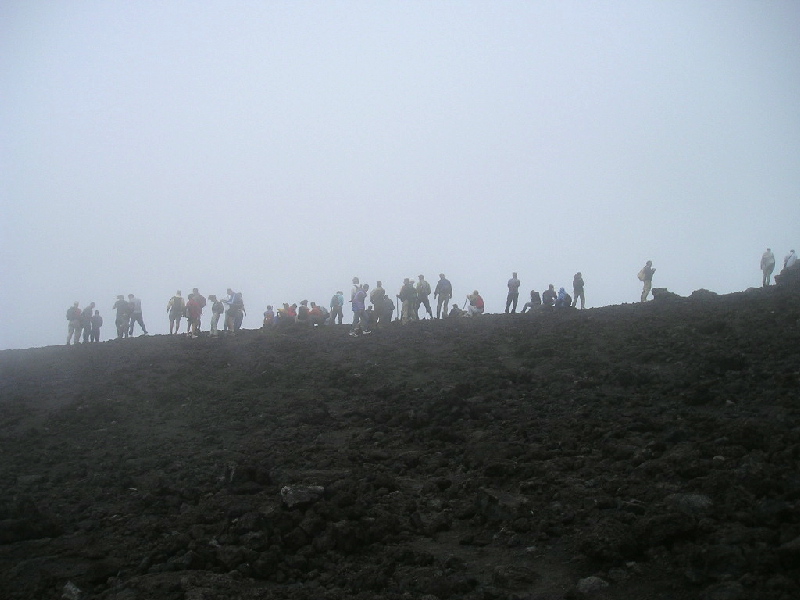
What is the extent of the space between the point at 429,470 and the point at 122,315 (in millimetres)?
22179

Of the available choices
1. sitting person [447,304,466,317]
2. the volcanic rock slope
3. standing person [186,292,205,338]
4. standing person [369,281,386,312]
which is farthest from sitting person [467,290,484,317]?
standing person [186,292,205,338]

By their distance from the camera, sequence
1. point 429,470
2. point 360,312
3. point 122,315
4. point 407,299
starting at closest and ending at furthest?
point 429,470 < point 360,312 < point 407,299 < point 122,315

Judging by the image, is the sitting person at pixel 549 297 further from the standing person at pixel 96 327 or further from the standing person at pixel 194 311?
the standing person at pixel 96 327

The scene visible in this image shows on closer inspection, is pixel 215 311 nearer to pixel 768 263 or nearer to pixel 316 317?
pixel 316 317

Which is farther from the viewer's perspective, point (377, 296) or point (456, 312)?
point (456, 312)

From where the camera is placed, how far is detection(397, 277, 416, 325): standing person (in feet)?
94.7

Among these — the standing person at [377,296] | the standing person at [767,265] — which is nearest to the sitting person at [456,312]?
the standing person at [377,296]

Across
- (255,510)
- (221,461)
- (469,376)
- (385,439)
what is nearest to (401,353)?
(469,376)

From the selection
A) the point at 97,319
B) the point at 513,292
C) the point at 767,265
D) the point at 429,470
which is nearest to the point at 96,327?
the point at 97,319

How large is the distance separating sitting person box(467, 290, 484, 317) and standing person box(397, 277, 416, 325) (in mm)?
3106

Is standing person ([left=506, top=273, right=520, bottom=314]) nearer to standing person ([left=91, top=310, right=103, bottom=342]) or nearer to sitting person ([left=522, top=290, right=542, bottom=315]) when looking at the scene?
sitting person ([left=522, top=290, right=542, bottom=315])

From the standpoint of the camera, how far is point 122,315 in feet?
101

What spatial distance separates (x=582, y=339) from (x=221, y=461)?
38.8 feet

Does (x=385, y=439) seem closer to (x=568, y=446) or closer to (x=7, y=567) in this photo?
(x=568, y=446)
